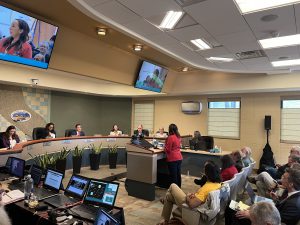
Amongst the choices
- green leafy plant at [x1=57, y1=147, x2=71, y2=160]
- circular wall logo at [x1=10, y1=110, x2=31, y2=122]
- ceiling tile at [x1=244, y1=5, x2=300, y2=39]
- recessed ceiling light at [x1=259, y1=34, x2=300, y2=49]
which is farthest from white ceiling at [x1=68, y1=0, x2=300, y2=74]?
circular wall logo at [x1=10, y1=110, x2=31, y2=122]

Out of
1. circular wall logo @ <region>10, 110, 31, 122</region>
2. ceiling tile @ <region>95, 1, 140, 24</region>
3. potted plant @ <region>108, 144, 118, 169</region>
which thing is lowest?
potted plant @ <region>108, 144, 118, 169</region>

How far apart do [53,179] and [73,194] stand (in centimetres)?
38

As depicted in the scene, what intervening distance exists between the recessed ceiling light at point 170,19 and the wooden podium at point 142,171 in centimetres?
225

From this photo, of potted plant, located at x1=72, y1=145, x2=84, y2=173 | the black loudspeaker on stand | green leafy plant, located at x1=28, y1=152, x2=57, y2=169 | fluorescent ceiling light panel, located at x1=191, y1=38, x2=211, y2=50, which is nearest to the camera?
fluorescent ceiling light panel, located at x1=191, y1=38, x2=211, y2=50

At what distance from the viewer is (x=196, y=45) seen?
411cm

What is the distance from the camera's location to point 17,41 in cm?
308

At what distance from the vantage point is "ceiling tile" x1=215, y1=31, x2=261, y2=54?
350 centimetres

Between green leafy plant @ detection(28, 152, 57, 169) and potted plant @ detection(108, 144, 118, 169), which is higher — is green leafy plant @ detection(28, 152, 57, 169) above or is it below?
above

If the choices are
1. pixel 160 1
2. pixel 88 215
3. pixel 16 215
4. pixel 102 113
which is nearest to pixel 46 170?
pixel 16 215

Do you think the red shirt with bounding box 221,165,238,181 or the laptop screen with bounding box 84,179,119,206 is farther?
the red shirt with bounding box 221,165,238,181

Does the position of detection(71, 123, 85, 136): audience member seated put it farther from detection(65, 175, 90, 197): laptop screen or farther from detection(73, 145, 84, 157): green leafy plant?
detection(65, 175, 90, 197): laptop screen

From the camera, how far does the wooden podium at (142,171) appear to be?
4344 millimetres

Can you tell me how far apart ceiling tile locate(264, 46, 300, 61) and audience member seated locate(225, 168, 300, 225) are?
2421 millimetres

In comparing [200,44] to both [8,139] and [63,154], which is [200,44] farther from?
[8,139]
